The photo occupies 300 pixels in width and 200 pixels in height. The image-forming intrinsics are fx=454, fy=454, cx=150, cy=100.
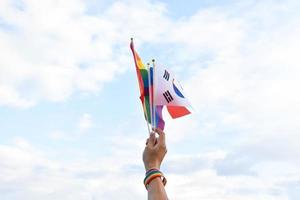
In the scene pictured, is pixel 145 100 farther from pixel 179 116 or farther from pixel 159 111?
pixel 179 116

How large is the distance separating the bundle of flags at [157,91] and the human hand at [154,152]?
4.42 ft

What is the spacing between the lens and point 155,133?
19.2ft

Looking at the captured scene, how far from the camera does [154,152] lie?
5.42m

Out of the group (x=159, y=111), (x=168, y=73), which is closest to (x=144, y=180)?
(x=159, y=111)

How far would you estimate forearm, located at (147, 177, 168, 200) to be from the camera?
191 inches

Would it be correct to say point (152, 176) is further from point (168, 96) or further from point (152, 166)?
point (168, 96)

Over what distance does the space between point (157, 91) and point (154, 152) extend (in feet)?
6.96

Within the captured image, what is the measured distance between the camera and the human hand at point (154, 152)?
533 centimetres

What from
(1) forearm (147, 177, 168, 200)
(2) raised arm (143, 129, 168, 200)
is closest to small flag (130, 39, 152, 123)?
(2) raised arm (143, 129, 168, 200)

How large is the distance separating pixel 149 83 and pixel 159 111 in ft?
1.67

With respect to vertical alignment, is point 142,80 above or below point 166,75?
below

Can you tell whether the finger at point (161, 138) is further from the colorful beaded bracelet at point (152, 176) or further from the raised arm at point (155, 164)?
the colorful beaded bracelet at point (152, 176)

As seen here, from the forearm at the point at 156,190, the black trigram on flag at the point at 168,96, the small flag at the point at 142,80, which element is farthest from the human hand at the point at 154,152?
the black trigram on flag at the point at 168,96

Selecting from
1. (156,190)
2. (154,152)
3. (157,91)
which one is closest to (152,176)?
(156,190)
